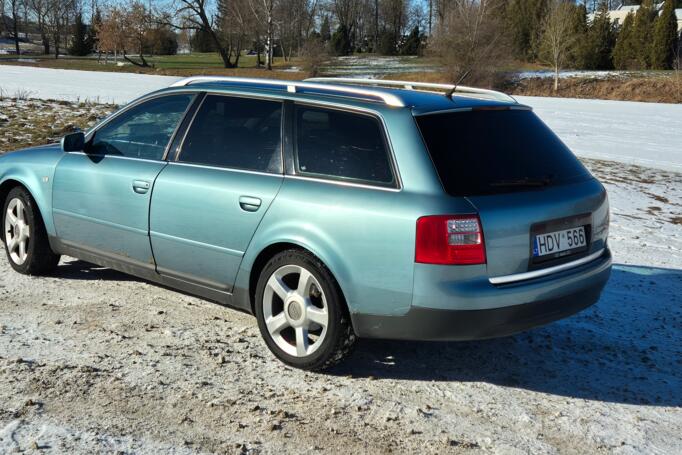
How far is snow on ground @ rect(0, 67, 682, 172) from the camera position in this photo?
644 inches

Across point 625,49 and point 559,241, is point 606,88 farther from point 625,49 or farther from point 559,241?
point 559,241

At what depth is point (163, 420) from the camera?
3588mm


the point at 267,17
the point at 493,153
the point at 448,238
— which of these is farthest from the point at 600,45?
the point at 448,238

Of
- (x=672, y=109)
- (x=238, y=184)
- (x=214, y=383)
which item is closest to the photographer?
(x=214, y=383)

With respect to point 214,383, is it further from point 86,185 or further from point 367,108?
point 86,185

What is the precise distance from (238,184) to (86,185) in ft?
4.90

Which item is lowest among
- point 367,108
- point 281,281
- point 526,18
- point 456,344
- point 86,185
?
point 456,344

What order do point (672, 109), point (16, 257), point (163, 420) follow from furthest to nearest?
1. point (672, 109)
2. point (16, 257)
3. point (163, 420)

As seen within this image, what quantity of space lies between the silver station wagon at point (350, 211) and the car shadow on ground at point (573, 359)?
0.45 m

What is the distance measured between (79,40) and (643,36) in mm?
53976

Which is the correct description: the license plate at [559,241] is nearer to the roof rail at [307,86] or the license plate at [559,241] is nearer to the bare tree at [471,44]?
the roof rail at [307,86]

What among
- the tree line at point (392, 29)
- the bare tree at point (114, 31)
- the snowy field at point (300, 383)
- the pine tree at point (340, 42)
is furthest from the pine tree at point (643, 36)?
the snowy field at point (300, 383)

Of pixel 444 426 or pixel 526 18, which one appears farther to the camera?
pixel 526 18

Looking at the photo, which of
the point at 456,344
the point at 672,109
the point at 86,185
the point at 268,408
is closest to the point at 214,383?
the point at 268,408
